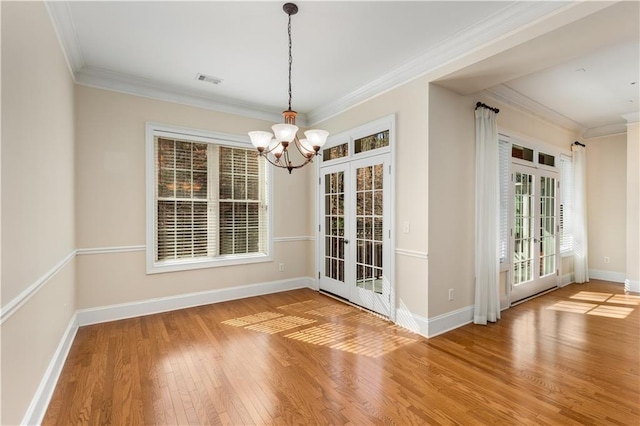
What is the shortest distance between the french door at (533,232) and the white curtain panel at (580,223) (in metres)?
0.82

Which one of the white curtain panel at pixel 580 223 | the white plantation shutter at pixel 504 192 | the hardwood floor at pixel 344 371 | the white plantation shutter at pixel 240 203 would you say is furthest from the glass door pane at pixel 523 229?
the white plantation shutter at pixel 240 203

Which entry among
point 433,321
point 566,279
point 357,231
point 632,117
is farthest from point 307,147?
point 632,117

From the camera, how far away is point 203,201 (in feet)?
15.3

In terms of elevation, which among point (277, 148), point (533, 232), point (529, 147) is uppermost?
point (529, 147)

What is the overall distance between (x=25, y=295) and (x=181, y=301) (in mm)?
2656

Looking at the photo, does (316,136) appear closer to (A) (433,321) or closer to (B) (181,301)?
(A) (433,321)

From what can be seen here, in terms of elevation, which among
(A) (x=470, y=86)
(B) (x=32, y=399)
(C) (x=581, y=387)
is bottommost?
(C) (x=581, y=387)

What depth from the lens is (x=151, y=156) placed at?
418cm

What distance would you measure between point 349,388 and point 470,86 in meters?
3.44

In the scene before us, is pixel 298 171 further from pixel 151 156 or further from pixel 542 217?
pixel 542 217

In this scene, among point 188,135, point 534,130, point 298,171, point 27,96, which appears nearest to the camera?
point 27,96

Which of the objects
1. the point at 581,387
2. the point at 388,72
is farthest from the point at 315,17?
the point at 581,387

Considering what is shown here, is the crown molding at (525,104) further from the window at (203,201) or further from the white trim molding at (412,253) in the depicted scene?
the window at (203,201)

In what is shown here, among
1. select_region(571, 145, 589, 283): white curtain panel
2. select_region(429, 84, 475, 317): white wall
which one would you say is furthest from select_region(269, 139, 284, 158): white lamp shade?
select_region(571, 145, 589, 283): white curtain panel
